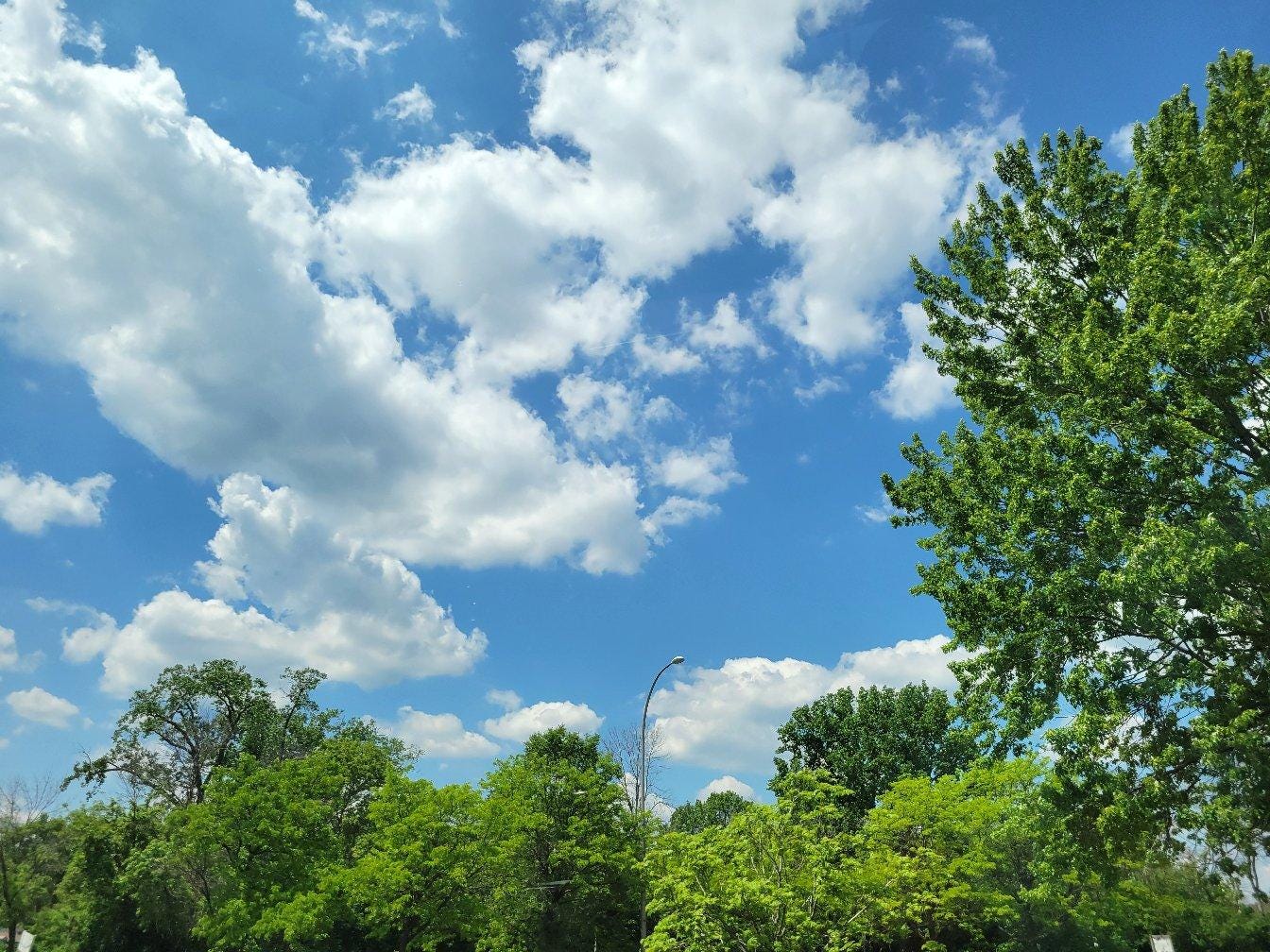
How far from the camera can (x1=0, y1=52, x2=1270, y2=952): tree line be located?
47.1 ft

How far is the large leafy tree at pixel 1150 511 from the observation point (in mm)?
13836

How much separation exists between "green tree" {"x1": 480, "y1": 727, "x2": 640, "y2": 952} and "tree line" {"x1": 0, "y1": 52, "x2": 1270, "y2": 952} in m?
0.19

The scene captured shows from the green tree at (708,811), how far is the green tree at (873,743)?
20730 mm

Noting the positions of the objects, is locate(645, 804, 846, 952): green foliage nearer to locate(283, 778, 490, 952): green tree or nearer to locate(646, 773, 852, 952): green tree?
locate(646, 773, 852, 952): green tree

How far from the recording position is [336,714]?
6312cm

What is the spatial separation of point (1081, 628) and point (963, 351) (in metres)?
7.75

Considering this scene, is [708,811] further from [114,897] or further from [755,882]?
[755,882]

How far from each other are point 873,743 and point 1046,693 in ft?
128

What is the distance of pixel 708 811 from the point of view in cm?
7431

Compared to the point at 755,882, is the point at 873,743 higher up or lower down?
higher up

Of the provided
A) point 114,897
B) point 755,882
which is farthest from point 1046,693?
point 114,897

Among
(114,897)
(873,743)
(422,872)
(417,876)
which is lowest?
(417,876)

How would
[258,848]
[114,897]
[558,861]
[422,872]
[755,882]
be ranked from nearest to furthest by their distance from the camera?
[755,882] < [422,872] < [258,848] < [558,861] < [114,897]

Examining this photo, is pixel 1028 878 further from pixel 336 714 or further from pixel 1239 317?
pixel 336 714
